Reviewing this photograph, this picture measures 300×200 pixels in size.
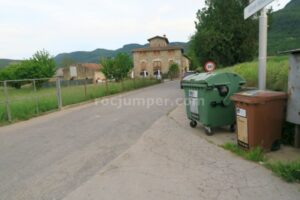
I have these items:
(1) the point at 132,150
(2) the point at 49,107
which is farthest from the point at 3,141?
(2) the point at 49,107

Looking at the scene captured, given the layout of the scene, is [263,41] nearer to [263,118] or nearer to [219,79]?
[219,79]

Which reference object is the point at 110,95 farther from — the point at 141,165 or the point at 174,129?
the point at 141,165

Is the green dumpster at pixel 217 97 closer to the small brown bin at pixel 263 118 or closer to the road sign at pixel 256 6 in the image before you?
the small brown bin at pixel 263 118

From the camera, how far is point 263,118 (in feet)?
17.0

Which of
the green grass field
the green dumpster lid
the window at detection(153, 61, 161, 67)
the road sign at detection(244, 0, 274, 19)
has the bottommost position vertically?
the green grass field

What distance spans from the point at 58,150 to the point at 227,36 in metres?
24.5

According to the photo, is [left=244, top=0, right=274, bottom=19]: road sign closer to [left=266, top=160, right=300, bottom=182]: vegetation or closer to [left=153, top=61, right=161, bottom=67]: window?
[left=266, top=160, right=300, bottom=182]: vegetation

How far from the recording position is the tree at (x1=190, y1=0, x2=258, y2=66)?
27.1 meters

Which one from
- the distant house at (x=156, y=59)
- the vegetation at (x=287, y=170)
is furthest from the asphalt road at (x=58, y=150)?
the distant house at (x=156, y=59)

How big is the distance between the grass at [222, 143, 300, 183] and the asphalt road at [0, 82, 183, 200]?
2.45 m

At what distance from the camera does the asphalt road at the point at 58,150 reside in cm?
420

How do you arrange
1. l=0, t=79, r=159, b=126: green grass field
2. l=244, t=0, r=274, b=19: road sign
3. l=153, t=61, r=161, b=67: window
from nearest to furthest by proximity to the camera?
l=244, t=0, r=274, b=19: road sign, l=0, t=79, r=159, b=126: green grass field, l=153, t=61, r=161, b=67: window

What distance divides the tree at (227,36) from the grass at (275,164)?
2288cm

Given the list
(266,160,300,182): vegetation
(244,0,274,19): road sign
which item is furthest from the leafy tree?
(266,160,300,182): vegetation
